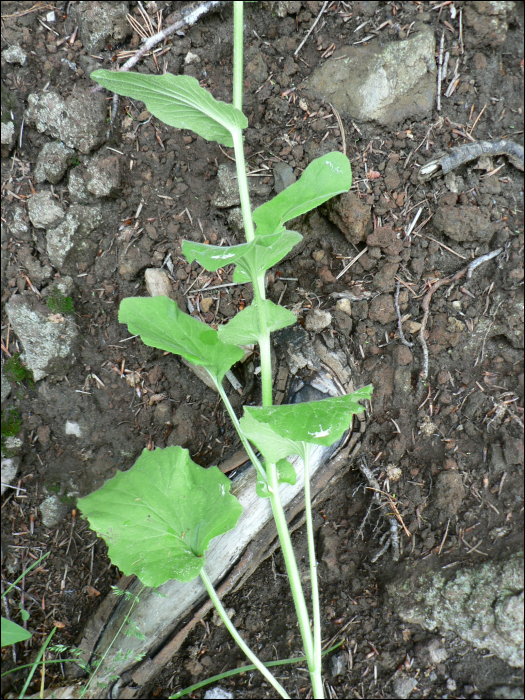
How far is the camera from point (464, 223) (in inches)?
81.7

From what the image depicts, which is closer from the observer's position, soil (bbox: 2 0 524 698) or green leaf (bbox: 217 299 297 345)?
green leaf (bbox: 217 299 297 345)

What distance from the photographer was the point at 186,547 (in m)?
1.89

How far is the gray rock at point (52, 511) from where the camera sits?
7.60 feet

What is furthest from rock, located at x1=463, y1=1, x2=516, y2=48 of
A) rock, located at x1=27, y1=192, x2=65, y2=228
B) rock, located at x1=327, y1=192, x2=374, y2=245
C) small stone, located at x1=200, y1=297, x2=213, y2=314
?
rock, located at x1=27, y1=192, x2=65, y2=228

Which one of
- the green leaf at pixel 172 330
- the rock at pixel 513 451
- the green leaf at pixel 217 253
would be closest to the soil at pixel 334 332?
the rock at pixel 513 451

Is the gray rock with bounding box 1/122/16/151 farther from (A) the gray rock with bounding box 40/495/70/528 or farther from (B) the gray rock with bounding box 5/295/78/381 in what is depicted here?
(A) the gray rock with bounding box 40/495/70/528

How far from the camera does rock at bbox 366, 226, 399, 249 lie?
82.6 inches

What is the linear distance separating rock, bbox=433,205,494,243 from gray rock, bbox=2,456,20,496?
7.83 ft

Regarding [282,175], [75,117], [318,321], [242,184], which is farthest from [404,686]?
[75,117]

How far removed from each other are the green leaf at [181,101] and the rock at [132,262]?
0.67 metres

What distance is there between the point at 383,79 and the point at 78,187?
155 centimetres

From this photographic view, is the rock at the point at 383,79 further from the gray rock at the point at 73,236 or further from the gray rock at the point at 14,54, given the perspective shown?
the gray rock at the point at 14,54

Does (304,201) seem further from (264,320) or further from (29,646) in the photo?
(29,646)

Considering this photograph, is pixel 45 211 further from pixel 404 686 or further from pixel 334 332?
pixel 404 686
